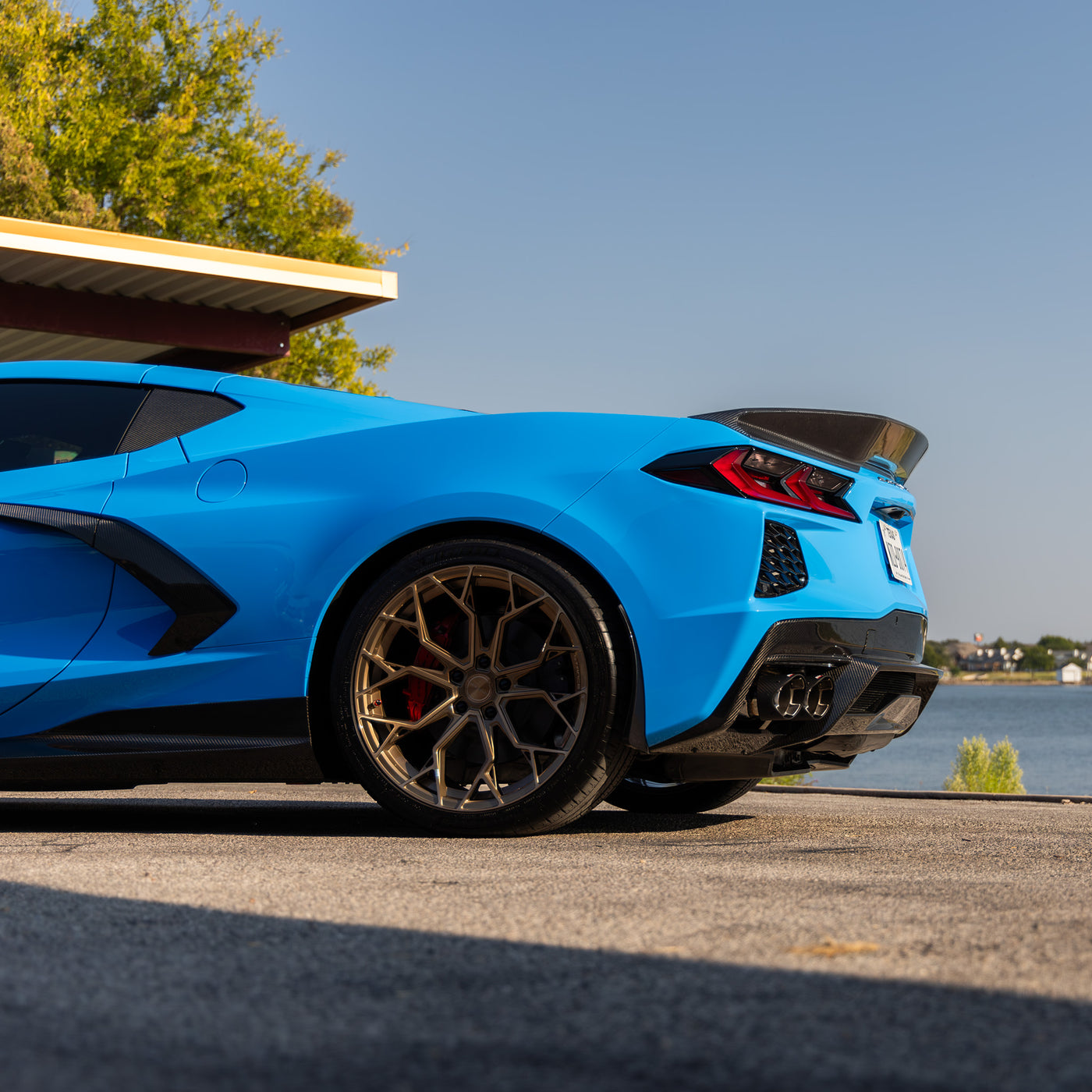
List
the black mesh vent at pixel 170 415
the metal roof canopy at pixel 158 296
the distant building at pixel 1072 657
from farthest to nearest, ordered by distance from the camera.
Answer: the distant building at pixel 1072 657
the metal roof canopy at pixel 158 296
the black mesh vent at pixel 170 415

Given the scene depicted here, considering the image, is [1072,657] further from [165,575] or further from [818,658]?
[165,575]

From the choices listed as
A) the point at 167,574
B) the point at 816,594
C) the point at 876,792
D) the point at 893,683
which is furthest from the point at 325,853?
the point at 876,792

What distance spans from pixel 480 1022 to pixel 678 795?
326cm

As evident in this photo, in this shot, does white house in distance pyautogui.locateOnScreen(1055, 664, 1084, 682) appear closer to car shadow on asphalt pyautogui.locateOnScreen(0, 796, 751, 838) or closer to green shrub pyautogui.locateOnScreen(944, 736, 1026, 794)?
green shrub pyautogui.locateOnScreen(944, 736, 1026, 794)

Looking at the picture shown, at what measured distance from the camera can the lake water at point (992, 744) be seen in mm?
36000

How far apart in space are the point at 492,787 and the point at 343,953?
4.93 feet

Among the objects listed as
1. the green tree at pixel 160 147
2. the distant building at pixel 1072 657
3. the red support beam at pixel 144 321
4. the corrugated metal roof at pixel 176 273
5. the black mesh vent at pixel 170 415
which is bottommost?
the distant building at pixel 1072 657

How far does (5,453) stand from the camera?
13.8 feet

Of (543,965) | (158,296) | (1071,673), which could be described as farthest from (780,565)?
(1071,673)

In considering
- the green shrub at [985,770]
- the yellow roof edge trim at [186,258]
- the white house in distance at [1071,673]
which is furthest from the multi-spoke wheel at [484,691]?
the white house in distance at [1071,673]

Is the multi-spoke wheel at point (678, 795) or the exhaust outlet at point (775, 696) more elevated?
the exhaust outlet at point (775, 696)

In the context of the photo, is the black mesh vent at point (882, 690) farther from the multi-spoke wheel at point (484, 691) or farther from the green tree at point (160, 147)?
the green tree at point (160, 147)

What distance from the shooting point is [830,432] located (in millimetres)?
3828

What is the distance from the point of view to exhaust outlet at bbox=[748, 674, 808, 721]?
11.3ft
